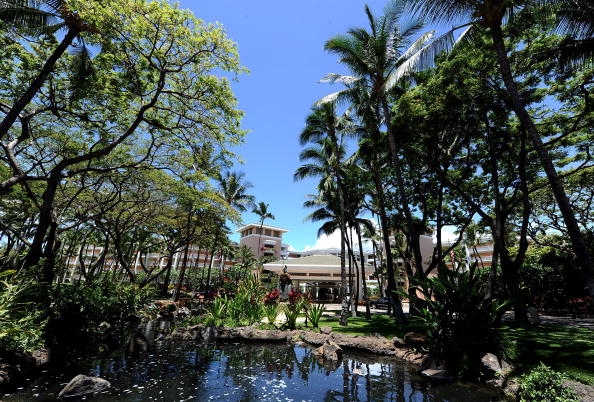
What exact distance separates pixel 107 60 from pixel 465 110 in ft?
43.6

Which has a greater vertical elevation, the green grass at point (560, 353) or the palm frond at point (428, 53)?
the palm frond at point (428, 53)

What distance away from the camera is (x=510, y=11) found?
9.12 meters

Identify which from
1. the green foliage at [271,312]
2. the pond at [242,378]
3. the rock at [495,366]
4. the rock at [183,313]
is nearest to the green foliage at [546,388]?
the pond at [242,378]

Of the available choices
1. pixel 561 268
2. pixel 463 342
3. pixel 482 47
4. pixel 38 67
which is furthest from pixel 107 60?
pixel 561 268

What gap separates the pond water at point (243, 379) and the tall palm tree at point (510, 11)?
4.56 m

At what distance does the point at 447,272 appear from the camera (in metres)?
7.89

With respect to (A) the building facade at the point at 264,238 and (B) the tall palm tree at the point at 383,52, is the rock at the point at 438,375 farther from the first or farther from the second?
(A) the building facade at the point at 264,238

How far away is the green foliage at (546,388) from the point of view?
4.97 metres

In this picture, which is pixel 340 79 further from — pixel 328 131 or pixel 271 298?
pixel 271 298

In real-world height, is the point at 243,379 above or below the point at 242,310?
below

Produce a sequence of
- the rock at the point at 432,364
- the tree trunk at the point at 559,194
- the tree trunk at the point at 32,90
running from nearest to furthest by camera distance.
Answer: the tree trunk at the point at 559,194, the rock at the point at 432,364, the tree trunk at the point at 32,90

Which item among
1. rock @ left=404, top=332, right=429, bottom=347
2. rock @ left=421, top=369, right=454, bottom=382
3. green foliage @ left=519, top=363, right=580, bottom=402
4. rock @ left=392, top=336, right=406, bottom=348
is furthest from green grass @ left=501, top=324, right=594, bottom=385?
rock @ left=392, top=336, right=406, bottom=348

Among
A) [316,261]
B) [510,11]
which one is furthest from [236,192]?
[510,11]

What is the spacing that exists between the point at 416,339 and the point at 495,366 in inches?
91.1
